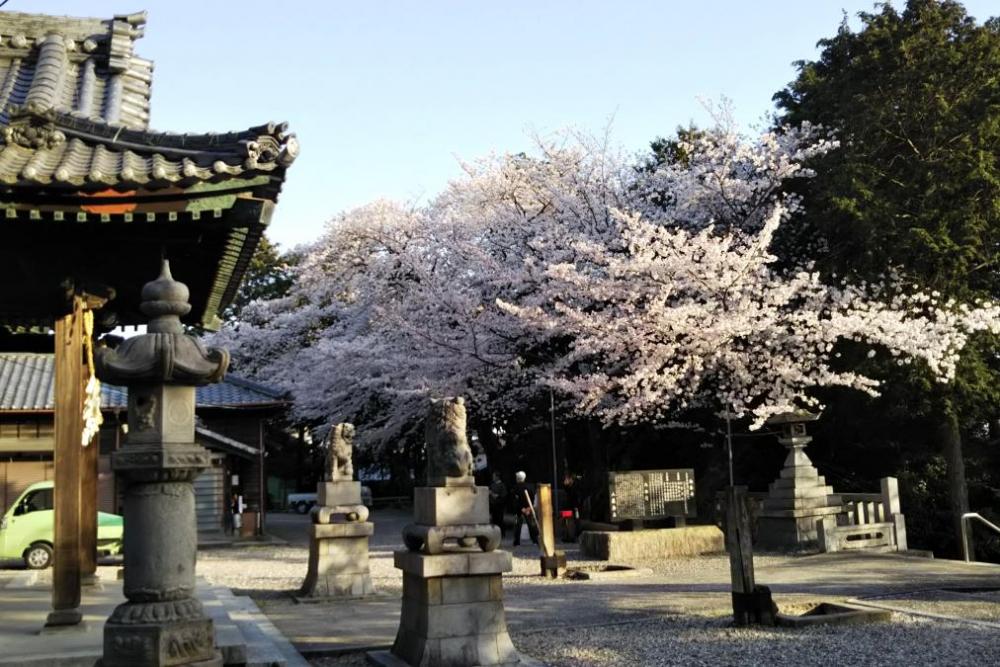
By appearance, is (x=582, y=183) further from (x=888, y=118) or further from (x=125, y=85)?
(x=125, y=85)

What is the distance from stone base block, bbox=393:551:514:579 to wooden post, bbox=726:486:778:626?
10.3ft

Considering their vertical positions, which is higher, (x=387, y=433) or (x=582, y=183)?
(x=582, y=183)

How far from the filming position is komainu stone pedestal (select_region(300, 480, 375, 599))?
12.3 metres

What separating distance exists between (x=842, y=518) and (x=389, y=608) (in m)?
10.2

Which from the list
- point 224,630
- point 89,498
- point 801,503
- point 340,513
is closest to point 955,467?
point 801,503

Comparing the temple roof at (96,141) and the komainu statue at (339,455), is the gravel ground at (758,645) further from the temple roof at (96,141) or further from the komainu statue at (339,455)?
the temple roof at (96,141)

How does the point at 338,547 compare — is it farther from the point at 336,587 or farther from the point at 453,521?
the point at 453,521

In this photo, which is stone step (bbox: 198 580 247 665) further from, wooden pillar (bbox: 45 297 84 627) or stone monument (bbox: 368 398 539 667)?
stone monument (bbox: 368 398 539 667)

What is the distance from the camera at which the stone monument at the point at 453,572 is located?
7.16 metres

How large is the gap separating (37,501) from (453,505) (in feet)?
52.6

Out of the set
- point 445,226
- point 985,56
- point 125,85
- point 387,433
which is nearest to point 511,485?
point 387,433

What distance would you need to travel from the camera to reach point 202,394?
2661cm

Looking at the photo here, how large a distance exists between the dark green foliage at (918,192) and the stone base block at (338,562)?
12.1 m

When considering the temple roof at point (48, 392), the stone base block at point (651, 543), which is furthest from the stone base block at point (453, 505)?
the temple roof at point (48, 392)
